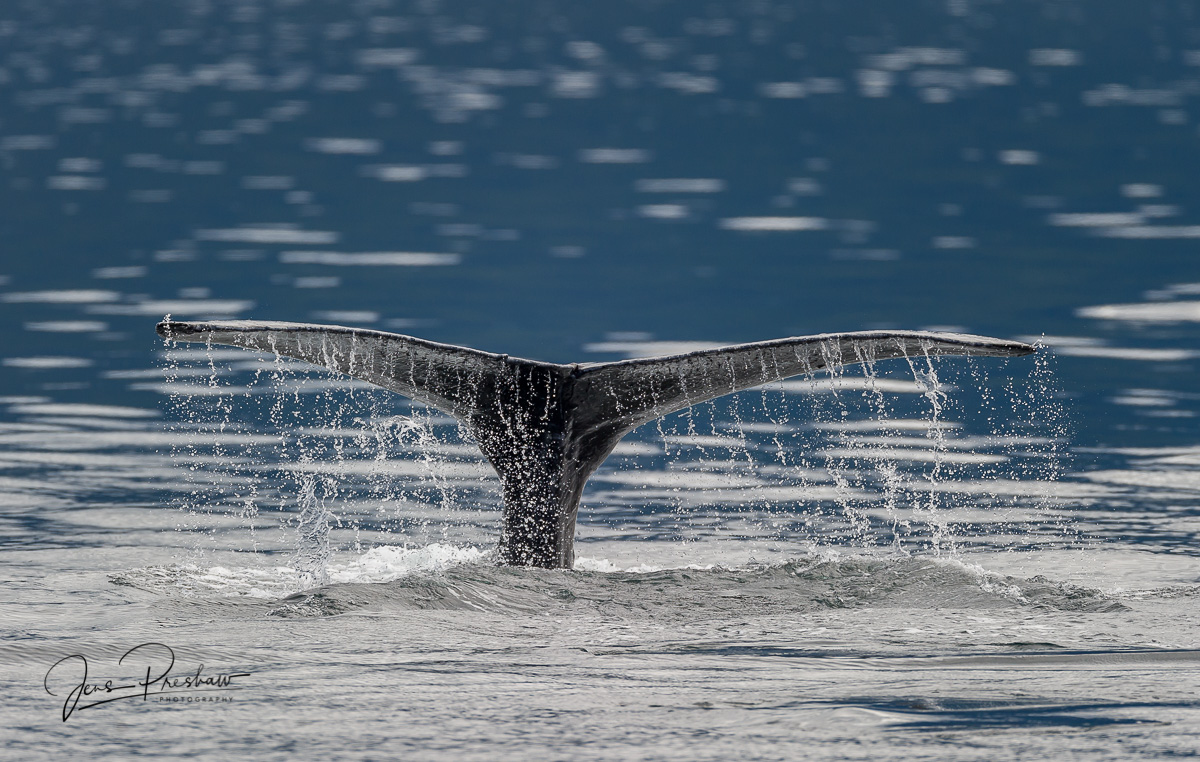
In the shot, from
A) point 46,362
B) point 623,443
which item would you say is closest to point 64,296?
point 46,362

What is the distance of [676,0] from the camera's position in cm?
8712

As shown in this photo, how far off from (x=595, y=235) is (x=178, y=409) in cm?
1328

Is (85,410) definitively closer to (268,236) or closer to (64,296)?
(64,296)

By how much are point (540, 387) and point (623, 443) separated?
19.8 feet

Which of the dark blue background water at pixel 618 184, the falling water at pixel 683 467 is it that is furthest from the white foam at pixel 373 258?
the falling water at pixel 683 467

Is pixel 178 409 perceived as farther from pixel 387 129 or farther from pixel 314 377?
pixel 387 129

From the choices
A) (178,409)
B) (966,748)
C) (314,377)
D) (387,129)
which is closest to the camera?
(966,748)

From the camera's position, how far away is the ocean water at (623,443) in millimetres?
7199

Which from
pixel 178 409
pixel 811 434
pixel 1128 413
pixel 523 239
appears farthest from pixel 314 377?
pixel 523 239

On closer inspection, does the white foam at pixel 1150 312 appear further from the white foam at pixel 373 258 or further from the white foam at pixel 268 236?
the white foam at pixel 268 236

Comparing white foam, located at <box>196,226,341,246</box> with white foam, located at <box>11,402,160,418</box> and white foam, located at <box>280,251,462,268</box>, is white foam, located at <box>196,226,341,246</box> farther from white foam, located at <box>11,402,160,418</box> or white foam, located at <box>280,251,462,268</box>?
white foam, located at <box>11,402,160,418</box>
